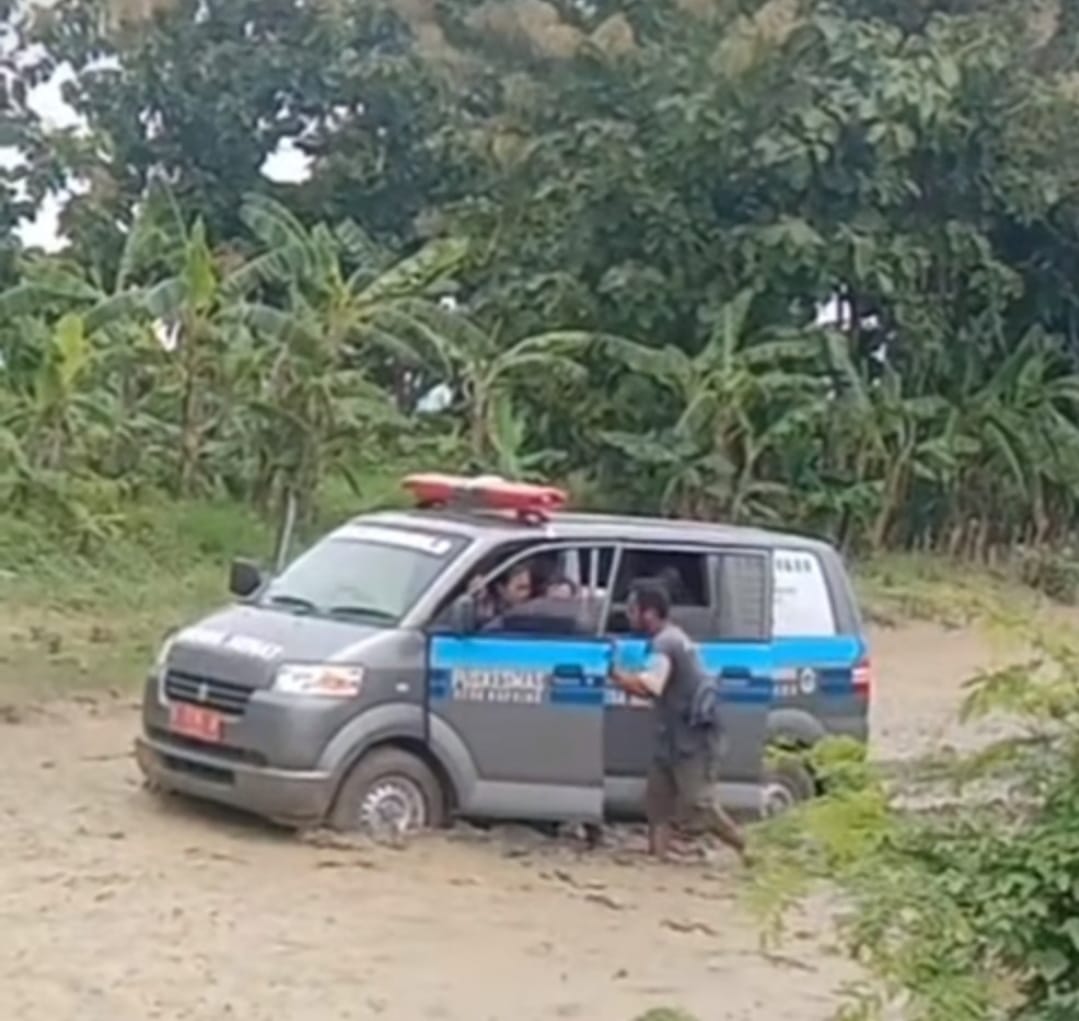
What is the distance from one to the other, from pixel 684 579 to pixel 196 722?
286 centimetres

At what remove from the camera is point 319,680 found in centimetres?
1247

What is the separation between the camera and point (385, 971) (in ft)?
34.1

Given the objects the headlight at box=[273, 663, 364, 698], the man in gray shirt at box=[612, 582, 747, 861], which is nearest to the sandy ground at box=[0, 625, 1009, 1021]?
the man in gray shirt at box=[612, 582, 747, 861]

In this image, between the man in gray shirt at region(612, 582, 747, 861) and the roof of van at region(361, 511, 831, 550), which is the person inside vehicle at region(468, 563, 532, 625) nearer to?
the roof of van at region(361, 511, 831, 550)

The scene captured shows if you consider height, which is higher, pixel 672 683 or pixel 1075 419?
pixel 1075 419

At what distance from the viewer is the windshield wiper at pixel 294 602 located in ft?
43.5

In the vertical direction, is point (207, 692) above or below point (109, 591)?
above

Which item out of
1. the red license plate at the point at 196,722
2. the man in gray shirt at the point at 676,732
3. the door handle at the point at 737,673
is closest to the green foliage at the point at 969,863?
the man in gray shirt at the point at 676,732

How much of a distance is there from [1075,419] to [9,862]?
1861 centimetres

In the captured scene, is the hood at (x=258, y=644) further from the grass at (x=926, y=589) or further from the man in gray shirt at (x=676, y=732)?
the grass at (x=926, y=589)

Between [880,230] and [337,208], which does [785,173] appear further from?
[337,208]

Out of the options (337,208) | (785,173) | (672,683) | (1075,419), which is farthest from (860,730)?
(337,208)

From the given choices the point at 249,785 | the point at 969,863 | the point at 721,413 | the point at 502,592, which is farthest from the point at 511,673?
the point at 721,413

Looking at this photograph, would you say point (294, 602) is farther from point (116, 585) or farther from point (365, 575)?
point (116, 585)
